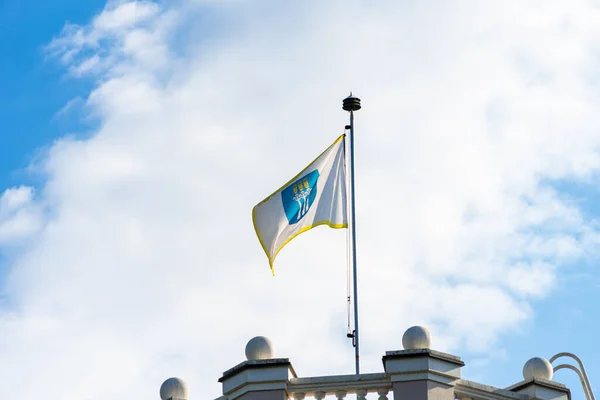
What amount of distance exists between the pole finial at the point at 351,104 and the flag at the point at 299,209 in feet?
4.96

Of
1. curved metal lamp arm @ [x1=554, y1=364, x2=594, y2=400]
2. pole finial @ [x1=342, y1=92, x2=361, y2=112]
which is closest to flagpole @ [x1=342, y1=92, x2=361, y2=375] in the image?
pole finial @ [x1=342, y1=92, x2=361, y2=112]

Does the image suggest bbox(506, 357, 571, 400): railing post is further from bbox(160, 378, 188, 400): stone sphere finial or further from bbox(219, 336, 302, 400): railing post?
bbox(160, 378, 188, 400): stone sphere finial

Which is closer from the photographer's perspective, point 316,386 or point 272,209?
point 316,386

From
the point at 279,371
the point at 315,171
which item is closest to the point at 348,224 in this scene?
the point at 315,171

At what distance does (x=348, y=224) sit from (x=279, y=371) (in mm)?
3795

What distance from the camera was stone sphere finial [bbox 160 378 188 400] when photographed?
73.6ft

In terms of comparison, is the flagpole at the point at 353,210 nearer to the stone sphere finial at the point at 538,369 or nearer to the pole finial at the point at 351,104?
the pole finial at the point at 351,104

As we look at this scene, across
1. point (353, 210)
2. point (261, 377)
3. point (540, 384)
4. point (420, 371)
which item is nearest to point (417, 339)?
point (420, 371)

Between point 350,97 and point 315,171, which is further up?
point 350,97

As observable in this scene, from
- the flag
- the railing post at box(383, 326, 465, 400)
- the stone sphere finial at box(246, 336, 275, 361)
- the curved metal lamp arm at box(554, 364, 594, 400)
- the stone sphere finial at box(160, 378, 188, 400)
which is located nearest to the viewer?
the railing post at box(383, 326, 465, 400)

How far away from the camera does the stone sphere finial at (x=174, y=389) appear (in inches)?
883

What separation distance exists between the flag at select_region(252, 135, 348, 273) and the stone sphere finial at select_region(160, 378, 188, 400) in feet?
9.80

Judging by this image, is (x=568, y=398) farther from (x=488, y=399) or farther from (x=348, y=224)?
(x=348, y=224)

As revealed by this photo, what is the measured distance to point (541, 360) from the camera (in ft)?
72.6
